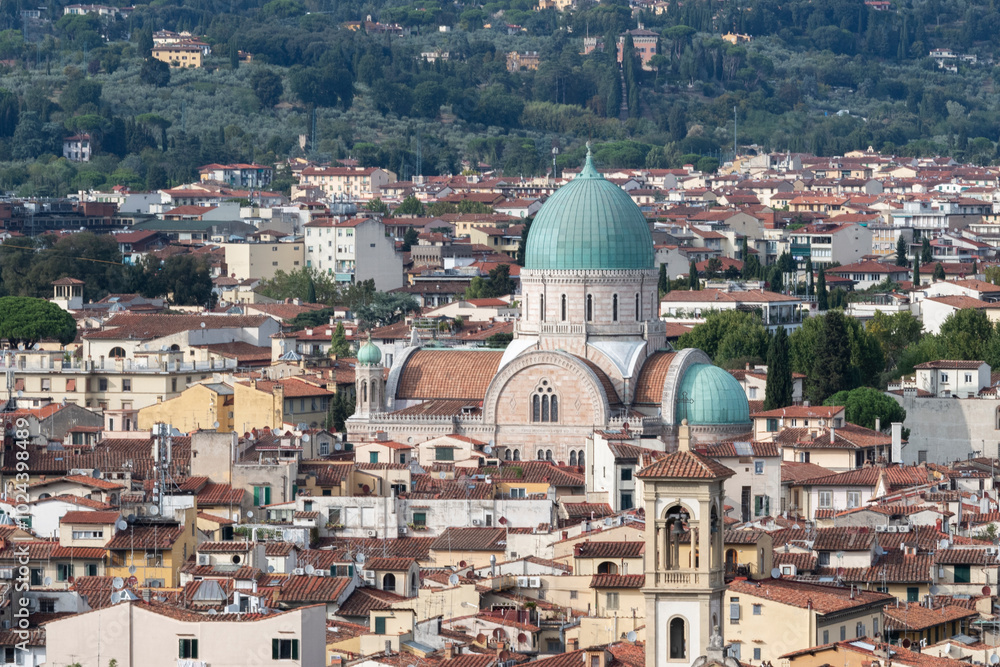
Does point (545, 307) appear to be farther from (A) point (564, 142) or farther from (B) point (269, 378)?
(A) point (564, 142)

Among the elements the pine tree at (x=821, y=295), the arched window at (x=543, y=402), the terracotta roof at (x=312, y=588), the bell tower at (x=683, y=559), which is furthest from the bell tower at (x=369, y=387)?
the pine tree at (x=821, y=295)

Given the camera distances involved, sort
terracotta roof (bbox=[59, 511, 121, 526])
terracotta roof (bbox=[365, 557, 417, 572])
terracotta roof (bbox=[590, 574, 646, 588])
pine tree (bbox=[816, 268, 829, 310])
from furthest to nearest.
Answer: pine tree (bbox=[816, 268, 829, 310]), terracotta roof (bbox=[59, 511, 121, 526]), terracotta roof (bbox=[365, 557, 417, 572]), terracotta roof (bbox=[590, 574, 646, 588])

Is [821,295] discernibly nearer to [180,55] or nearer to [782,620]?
[782,620]

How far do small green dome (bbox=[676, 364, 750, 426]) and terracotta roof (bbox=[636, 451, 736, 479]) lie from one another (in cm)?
2777

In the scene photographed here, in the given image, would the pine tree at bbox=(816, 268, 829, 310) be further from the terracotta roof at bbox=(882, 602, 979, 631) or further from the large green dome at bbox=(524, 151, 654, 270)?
the terracotta roof at bbox=(882, 602, 979, 631)

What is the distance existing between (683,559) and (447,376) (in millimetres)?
32068

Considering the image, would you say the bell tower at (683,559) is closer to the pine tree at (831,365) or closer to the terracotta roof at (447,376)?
the terracotta roof at (447,376)

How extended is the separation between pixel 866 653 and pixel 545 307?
30694 millimetres

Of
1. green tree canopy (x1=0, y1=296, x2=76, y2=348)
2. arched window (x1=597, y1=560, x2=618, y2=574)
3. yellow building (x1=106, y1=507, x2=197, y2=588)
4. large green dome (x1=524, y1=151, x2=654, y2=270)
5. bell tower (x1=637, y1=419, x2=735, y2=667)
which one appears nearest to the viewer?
bell tower (x1=637, y1=419, x2=735, y2=667)

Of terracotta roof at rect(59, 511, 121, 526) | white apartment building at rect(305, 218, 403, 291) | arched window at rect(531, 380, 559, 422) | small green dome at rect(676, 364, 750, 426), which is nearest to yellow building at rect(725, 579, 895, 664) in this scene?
terracotta roof at rect(59, 511, 121, 526)

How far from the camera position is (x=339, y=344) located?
8375 centimetres

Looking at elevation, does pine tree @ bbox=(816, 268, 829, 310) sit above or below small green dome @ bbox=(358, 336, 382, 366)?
below

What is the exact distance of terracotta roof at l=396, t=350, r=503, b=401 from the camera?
206 feet

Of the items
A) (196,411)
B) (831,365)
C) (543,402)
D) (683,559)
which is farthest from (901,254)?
(683,559)
